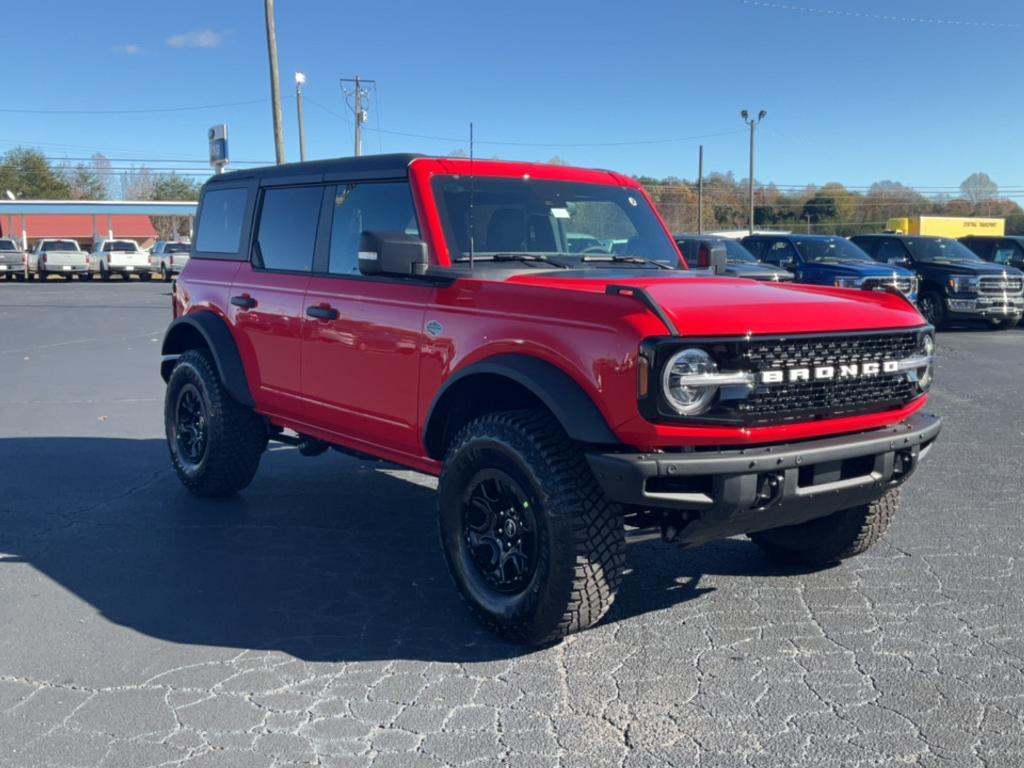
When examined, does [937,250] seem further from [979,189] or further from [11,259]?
[979,189]

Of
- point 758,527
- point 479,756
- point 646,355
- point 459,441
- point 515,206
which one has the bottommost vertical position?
point 479,756

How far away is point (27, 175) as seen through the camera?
291ft

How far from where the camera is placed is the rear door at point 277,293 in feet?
18.3

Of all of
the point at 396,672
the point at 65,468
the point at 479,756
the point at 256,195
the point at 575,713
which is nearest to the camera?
the point at 479,756

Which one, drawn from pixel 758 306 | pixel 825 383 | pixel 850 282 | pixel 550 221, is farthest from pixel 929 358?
pixel 850 282

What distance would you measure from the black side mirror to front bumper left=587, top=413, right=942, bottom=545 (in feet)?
4.35

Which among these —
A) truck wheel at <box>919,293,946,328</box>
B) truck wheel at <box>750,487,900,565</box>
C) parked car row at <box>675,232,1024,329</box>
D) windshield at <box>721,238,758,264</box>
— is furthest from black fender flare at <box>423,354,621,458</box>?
truck wheel at <box>919,293,946,328</box>

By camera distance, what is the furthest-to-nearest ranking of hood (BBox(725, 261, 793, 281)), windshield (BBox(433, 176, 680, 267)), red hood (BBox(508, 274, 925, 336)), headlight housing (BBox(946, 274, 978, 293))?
headlight housing (BBox(946, 274, 978, 293)) < hood (BBox(725, 261, 793, 281)) < windshield (BBox(433, 176, 680, 267)) < red hood (BBox(508, 274, 925, 336))

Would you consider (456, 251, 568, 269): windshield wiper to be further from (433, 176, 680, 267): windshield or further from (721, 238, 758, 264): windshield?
(721, 238, 758, 264): windshield

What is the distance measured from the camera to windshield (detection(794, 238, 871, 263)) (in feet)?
58.7

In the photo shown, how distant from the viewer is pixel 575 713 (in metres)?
3.52

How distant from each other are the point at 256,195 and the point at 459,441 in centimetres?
274

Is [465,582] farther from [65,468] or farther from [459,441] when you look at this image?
[65,468]

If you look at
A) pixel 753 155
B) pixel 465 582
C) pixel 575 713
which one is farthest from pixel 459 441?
pixel 753 155
